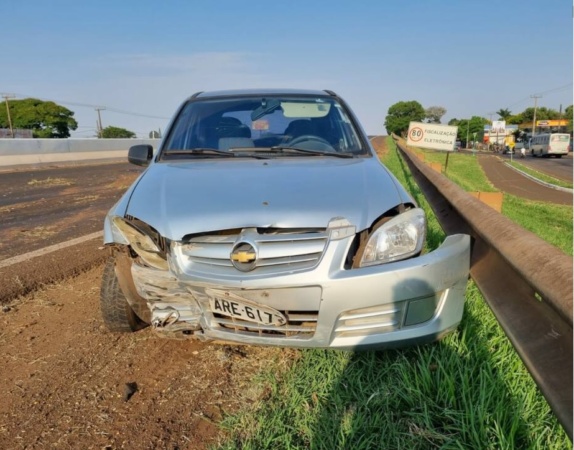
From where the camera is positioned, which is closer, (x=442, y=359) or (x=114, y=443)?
(x=114, y=443)

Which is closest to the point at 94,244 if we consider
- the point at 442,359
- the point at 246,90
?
the point at 246,90

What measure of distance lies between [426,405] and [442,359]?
0.35 metres

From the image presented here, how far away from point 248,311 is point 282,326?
0.18 m

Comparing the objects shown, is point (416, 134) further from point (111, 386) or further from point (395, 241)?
point (111, 386)

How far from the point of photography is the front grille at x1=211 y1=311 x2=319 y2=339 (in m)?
2.19

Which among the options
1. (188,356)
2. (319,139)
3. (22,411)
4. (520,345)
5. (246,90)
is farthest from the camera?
(246,90)

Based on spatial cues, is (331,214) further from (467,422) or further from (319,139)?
(319,139)

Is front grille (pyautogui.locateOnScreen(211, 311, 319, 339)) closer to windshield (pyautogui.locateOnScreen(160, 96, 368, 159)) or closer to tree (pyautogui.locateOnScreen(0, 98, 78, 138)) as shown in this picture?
windshield (pyautogui.locateOnScreen(160, 96, 368, 159))

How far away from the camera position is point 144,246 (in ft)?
7.80

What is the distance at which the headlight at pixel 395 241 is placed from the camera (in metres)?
2.22

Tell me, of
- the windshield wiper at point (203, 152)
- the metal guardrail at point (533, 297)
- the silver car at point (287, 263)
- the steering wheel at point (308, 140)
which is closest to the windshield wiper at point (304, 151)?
the steering wheel at point (308, 140)

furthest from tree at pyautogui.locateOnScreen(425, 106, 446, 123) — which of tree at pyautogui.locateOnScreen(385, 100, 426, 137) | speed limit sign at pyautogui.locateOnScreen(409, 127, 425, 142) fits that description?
speed limit sign at pyautogui.locateOnScreen(409, 127, 425, 142)

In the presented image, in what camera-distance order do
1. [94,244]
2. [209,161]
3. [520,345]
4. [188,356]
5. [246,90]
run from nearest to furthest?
Answer: [520,345]
[188,356]
[209,161]
[246,90]
[94,244]

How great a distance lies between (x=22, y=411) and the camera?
222 centimetres
